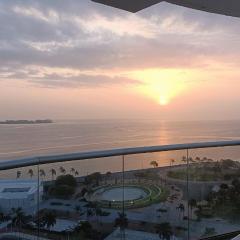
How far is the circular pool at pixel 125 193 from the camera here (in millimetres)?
2830

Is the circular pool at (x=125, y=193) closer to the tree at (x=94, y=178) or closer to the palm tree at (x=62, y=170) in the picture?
the tree at (x=94, y=178)

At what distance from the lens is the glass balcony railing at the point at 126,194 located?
2.39 metres

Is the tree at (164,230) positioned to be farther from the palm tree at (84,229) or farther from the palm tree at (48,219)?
the palm tree at (48,219)

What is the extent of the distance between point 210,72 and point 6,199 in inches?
737

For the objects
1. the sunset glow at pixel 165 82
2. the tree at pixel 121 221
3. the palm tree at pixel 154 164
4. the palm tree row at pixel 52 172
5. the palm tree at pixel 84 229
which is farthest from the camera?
the sunset glow at pixel 165 82

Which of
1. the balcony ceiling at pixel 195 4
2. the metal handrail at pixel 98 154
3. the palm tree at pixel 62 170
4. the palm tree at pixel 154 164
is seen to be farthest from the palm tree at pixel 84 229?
the balcony ceiling at pixel 195 4

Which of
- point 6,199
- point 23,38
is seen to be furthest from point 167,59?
point 6,199

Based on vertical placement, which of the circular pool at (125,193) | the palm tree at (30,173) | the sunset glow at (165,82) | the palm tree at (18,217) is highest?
the sunset glow at (165,82)

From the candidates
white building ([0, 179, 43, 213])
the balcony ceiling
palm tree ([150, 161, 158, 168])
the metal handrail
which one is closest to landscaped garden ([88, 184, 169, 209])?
palm tree ([150, 161, 158, 168])

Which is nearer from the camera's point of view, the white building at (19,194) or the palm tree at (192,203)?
the white building at (19,194)

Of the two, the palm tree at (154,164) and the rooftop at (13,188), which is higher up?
the palm tree at (154,164)

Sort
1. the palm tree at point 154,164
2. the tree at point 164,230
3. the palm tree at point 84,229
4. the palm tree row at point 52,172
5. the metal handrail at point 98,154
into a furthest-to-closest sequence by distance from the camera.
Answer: the palm tree at point 154,164 → the tree at point 164,230 → the palm tree at point 84,229 → the palm tree row at point 52,172 → the metal handrail at point 98,154

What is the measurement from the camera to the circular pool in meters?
2.83

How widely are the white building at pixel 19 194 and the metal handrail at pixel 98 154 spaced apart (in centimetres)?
21
